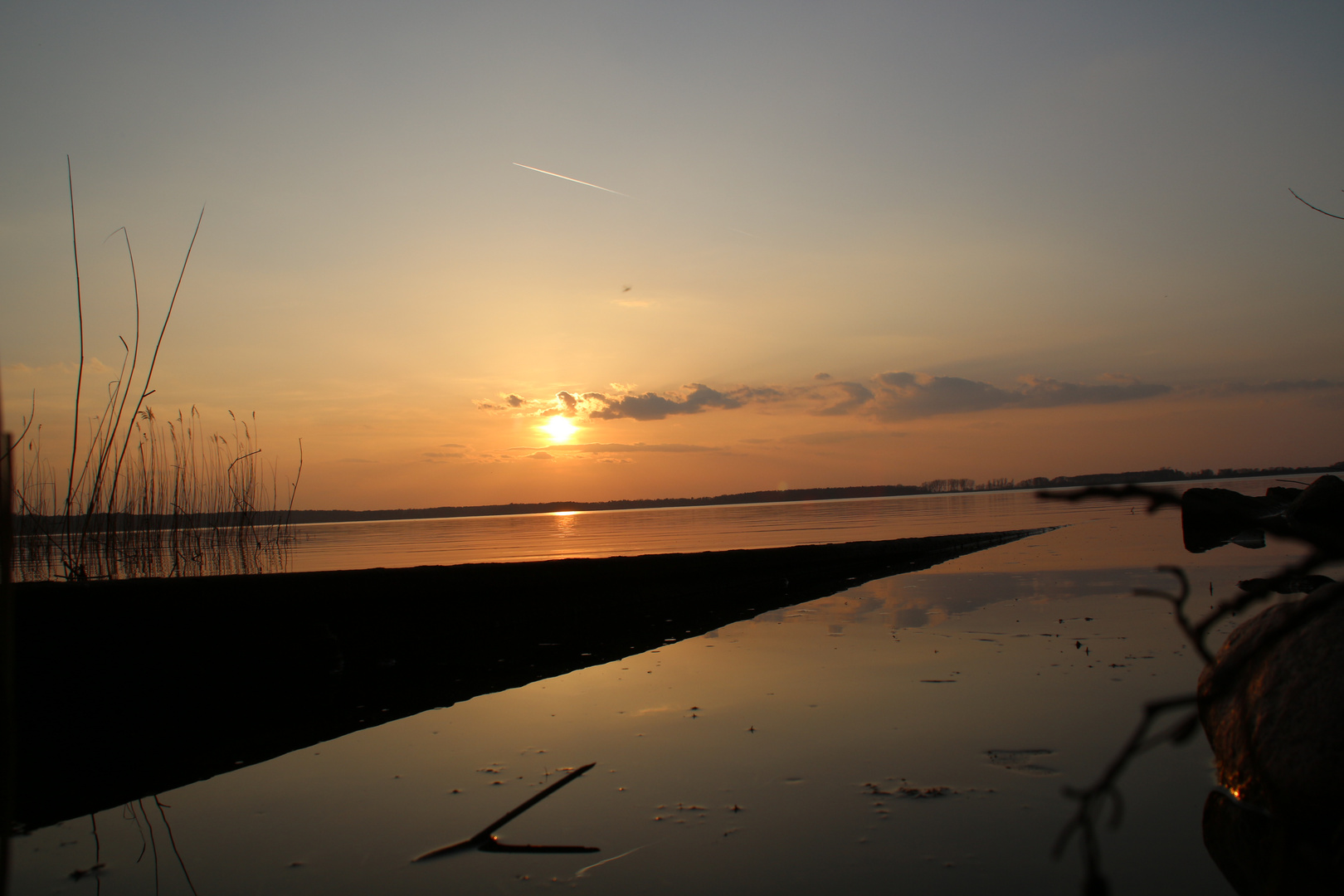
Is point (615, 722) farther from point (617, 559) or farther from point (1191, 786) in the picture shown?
point (617, 559)

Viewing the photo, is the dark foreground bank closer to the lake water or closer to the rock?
the lake water

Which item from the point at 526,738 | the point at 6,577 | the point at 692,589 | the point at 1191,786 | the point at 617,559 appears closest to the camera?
the point at 6,577

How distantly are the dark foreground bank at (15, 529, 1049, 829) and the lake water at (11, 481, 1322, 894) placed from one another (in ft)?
1.49

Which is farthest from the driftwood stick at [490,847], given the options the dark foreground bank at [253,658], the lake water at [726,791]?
the dark foreground bank at [253,658]

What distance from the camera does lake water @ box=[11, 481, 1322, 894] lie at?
2.69 m

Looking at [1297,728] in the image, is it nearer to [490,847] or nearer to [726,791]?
[726,791]

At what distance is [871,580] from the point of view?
11.9 metres

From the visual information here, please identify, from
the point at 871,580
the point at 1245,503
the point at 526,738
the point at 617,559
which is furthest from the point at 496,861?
the point at 1245,503

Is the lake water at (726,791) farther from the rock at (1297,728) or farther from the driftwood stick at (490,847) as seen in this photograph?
the rock at (1297,728)

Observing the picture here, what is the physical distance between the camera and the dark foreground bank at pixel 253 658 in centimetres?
416

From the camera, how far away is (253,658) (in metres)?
5.52

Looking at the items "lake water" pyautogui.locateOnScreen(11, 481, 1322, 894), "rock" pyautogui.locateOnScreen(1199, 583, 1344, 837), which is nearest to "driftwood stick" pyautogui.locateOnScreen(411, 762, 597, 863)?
"lake water" pyautogui.locateOnScreen(11, 481, 1322, 894)

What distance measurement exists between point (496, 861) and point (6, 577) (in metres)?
2.40

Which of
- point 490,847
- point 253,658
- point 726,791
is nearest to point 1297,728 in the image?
point 726,791
